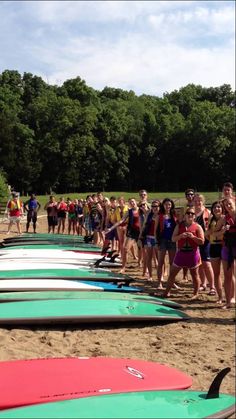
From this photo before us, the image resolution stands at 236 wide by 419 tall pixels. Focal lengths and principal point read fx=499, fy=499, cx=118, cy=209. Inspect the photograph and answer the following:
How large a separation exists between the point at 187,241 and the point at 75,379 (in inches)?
150

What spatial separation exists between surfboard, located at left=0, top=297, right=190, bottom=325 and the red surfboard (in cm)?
174

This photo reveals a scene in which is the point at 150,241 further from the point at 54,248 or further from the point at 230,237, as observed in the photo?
the point at 54,248

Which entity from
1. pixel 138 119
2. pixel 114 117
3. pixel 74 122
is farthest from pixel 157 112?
pixel 74 122

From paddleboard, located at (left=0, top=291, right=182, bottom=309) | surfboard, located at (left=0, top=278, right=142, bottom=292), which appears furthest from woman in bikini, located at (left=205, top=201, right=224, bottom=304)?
surfboard, located at (left=0, top=278, right=142, bottom=292)

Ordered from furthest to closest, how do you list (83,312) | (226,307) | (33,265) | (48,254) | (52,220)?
(52,220) < (48,254) < (33,265) < (226,307) < (83,312)

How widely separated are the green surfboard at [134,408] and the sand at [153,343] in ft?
4.01

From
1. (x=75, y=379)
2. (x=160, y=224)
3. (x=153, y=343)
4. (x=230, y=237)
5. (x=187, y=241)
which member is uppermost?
(x=160, y=224)

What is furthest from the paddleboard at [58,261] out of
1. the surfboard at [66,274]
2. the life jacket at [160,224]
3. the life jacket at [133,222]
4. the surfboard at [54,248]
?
the life jacket at [160,224]

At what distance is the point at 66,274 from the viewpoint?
882 cm

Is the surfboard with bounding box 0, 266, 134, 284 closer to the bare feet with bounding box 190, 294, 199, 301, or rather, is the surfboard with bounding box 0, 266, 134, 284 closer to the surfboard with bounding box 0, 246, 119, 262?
the bare feet with bounding box 190, 294, 199, 301

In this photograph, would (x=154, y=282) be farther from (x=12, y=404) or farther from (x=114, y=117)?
(x=114, y=117)

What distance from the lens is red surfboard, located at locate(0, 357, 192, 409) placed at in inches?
135

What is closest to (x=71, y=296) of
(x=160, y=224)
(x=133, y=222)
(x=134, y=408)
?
(x=160, y=224)

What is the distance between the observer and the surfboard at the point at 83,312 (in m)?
6.08
